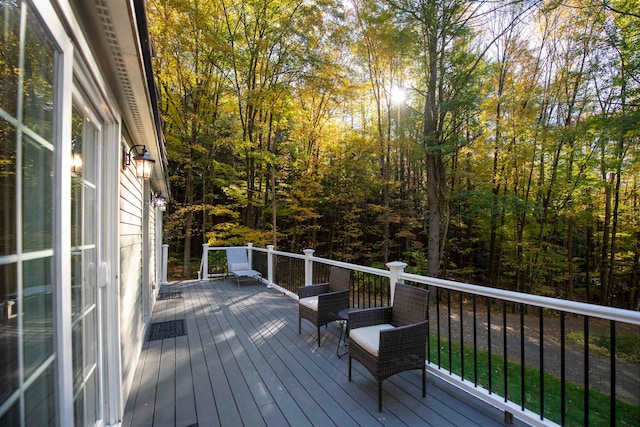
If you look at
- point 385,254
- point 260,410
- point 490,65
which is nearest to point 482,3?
point 490,65

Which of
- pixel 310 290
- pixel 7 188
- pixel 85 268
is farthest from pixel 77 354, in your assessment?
pixel 310 290

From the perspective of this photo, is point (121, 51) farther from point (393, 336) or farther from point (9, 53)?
point (393, 336)

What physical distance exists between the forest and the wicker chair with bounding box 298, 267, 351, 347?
5315 mm

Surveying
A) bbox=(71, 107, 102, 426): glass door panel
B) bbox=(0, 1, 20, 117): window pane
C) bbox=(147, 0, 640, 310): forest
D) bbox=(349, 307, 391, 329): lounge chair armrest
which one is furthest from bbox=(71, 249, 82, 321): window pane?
bbox=(147, 0, 640, 310): forest

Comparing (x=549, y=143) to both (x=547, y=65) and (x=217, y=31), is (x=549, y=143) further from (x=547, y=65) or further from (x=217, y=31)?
(x=217, y=31)

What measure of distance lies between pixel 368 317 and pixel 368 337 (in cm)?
29

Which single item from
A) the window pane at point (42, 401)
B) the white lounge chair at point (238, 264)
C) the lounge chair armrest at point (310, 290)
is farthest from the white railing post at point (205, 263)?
the window pane at point (42, 401)

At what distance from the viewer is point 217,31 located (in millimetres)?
8500

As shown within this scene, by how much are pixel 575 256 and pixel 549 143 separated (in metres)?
5.66

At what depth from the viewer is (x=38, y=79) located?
0.94 metres

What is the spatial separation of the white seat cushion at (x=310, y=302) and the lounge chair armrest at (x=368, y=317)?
92 centimetres

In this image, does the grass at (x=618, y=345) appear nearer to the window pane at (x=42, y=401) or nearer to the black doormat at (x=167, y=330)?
the black doormat at (x=167, y=330)

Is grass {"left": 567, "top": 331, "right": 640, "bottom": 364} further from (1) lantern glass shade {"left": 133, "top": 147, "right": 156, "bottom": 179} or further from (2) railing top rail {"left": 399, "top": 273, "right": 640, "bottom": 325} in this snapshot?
(1) lantern glass shade {"left": 133, "top": 147, "right": 156, "bottom": 179}

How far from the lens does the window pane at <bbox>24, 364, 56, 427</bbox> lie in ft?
2.88
